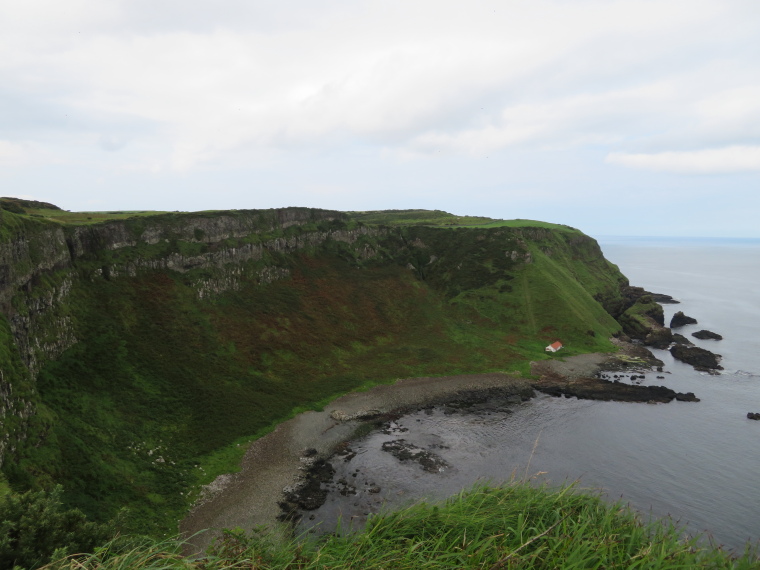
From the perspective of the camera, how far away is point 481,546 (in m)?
11.5

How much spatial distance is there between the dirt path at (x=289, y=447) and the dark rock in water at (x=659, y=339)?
2090 inches

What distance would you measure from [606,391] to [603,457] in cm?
2523

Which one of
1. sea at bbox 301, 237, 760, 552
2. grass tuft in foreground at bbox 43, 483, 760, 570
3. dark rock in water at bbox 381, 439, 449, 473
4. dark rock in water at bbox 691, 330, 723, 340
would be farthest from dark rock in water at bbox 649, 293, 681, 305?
grass tuft in foreground at bbox 43, 483, 760, 570

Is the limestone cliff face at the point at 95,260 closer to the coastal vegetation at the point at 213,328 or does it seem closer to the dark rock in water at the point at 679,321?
the coastal vegetation at the point at 213,328

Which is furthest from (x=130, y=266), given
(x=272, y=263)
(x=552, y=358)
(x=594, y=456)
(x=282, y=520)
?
(x=552, y=358)

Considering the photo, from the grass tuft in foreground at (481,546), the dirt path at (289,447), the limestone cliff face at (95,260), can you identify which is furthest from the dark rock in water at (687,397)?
the limestone cliff face at (95,260)

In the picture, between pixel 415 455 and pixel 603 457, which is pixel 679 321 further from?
pixel 415 455

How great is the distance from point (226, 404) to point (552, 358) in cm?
7022

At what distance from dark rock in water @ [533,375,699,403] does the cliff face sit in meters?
9.62

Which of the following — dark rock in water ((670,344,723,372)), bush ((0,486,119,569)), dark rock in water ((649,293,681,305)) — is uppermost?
bush ((0,486,119,569))

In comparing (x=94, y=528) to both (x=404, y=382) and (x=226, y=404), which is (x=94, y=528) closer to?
(x=226, y=404)

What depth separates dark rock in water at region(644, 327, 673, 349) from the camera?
107875 mm

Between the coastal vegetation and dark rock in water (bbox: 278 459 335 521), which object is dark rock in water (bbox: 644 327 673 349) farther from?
dark rock in water (bbox: 278 459 335 521)

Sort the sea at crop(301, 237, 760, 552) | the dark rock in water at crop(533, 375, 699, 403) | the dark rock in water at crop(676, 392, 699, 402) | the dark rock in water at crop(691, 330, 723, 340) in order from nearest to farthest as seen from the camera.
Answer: the sea at crop(301, 237, 760, 552) < the dark rock in water at crop(676, 392, 699, 402) < the dark rock in water at crop(533, 375, 699, 403) < the dark rock in water at crop(691, 330, 723, 340)
